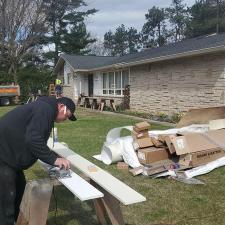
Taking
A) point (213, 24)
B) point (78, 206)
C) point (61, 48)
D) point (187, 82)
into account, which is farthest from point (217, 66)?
point (213, 24)

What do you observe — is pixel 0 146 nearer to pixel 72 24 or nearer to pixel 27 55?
pixel 27 55

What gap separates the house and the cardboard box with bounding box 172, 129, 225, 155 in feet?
21.1

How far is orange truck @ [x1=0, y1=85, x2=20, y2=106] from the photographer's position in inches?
1122

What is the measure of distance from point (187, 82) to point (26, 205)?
13.0m

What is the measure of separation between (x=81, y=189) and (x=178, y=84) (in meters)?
13.4

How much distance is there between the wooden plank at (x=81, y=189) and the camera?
367cm

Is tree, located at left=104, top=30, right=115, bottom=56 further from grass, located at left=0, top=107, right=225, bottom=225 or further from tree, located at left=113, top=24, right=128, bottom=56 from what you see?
grass, located at left=0, top=107, right=225, bottom=225

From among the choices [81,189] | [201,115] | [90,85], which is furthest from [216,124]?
[90,85]

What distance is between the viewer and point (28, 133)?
3594 mm

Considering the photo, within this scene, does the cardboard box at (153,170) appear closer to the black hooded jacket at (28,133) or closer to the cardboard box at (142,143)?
the cardboard box at (142,143)

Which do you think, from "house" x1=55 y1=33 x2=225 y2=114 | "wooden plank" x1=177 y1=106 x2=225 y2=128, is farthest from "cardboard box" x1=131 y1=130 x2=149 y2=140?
"house" x1=55 y1=33 x2=225 y2=114

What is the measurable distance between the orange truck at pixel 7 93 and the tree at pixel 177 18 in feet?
110

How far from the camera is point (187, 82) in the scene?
16.1 m

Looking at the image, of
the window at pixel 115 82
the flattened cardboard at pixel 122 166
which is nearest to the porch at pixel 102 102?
the window at pixel 115 82
